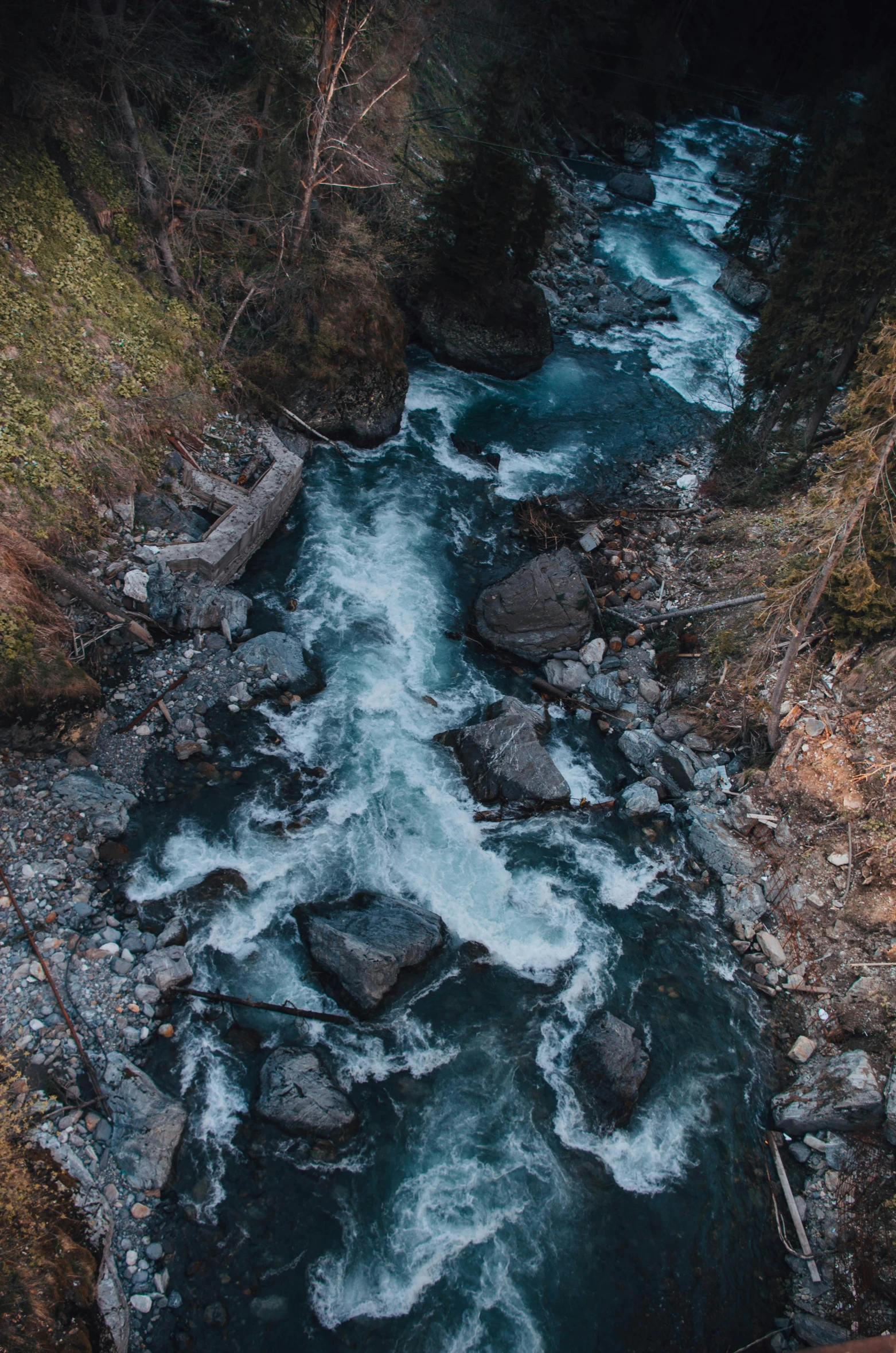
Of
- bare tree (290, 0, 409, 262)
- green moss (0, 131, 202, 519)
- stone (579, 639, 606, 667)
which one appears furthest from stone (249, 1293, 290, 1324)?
bare tree (290, 0, 409, 262)

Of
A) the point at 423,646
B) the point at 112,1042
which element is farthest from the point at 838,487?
the point at 112,1042

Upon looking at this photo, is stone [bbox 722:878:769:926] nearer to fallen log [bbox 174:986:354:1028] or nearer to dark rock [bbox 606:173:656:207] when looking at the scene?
fallen log [bbox 174:986:354:1028]

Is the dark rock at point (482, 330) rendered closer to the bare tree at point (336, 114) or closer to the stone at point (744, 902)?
the bare tree at point (336, 114)

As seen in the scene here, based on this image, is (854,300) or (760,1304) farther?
(854,300)

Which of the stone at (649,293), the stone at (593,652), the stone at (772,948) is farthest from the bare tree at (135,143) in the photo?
the stone at (772,948)

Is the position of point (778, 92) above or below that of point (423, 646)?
above

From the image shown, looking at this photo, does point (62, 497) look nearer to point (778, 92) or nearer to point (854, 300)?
point (854, 300)

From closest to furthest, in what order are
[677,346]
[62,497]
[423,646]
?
[62,497] < [423,646] < [677,346]

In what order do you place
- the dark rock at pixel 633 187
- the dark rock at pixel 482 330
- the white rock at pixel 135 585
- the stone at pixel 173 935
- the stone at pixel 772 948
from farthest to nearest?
the dark rock at pixel 633 187
the dark rock at pixel 482 330
the white rock at pixel 135 585
the stone at pixel 772 948
the stone at pixel 173 935
